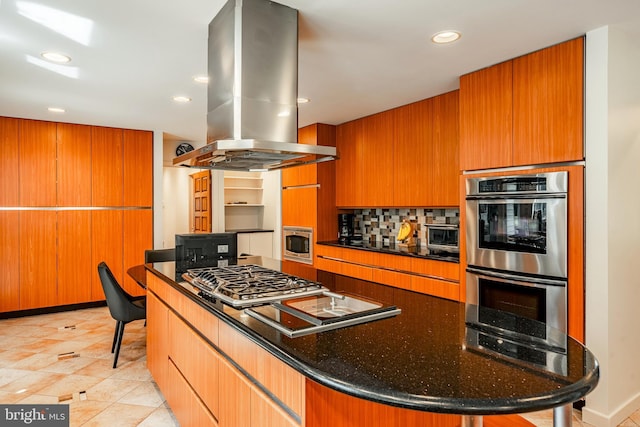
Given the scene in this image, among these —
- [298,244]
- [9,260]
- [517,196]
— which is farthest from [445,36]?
[9,260]

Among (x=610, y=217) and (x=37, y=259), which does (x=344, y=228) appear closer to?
(x=610, y=217)

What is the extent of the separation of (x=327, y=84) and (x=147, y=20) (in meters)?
1.61

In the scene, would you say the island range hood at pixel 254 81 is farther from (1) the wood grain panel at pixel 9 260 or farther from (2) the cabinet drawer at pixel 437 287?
(1) the wood grain panel at pixel 9 260

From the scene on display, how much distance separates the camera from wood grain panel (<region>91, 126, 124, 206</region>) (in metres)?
5.21

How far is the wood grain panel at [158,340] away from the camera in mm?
2631

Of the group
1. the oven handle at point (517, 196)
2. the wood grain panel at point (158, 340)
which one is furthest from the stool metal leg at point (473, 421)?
the wood grain panel at point (158, 340)

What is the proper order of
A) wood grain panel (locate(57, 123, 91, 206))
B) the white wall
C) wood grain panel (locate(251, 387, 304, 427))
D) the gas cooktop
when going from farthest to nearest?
wood grain panel (locate(57, 123, 91, 206)) < the white wall < the gas cooktop < wood grain panel (locate(251, 387, 304, 427))

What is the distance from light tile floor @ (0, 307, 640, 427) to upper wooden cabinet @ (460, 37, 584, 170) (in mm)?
1780

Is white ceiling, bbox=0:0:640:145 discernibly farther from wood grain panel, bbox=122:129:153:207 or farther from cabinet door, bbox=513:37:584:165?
wood grain panel, bbox=122:129:153:207

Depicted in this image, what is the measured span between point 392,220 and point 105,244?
3.83 metres

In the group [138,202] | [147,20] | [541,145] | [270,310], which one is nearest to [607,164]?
[541,145]

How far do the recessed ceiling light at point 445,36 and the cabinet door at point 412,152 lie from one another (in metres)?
1.35

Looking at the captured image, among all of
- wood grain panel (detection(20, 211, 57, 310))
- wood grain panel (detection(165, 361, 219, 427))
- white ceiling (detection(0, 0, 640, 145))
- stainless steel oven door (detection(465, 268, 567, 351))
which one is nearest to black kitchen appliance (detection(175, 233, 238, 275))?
wood grain panel (detection(165, 361, 219, 427))

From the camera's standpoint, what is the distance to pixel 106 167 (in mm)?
5289
